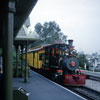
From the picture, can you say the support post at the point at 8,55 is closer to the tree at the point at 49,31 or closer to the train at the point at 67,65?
the train at the point at 67,65

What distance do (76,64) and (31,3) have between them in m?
8.79

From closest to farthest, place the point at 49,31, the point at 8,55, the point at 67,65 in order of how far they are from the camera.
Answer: the point at 8,55 → the point at 67,65 → the point at 49,31

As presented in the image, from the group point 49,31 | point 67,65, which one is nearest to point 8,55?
point 67,65

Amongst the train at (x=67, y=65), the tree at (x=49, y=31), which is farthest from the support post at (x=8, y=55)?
the tree at (x=49, y=31)

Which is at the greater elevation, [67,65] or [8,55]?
[8,55]

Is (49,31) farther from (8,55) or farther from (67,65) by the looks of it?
(8,55)

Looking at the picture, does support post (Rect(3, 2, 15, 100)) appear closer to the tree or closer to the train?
the train

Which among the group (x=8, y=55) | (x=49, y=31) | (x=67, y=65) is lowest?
(x=67, y=65)

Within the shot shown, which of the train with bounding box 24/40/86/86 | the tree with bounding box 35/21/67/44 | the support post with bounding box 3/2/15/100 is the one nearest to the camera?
the support post with bounding box 3/2/15/100

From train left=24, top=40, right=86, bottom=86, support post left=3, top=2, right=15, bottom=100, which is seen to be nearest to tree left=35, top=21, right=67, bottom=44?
train left=24, top=40, right=86, bottom=86

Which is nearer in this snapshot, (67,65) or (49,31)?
(67,65)

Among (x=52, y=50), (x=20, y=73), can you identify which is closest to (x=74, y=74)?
(x=52, y=50)

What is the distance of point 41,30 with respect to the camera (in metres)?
74.1

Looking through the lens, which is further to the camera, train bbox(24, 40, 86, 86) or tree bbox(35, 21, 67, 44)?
tree bbox(35, 21, 67, 44)
